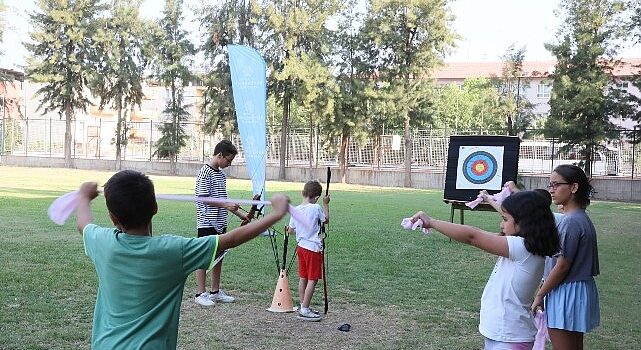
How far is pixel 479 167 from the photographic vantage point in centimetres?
1295

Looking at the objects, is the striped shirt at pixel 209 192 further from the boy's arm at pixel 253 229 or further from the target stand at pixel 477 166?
the target stand at pixel 477 166

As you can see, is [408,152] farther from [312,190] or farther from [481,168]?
[312,190]

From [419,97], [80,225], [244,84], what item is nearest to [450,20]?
[419,97]

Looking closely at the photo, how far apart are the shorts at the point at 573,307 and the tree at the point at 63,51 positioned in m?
41.5

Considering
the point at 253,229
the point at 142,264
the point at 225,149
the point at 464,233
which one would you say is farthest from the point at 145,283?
the point at 225,149

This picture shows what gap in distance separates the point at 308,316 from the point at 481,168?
7817 millimetres

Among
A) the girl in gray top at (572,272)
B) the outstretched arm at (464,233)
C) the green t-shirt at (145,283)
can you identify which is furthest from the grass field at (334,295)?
the green t-shirt at (145,283)

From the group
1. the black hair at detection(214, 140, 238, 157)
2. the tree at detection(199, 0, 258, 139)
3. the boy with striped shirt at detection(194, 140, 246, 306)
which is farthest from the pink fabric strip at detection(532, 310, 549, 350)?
the tree at detection(199, 0, 258, 139)

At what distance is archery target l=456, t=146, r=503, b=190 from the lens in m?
12.8

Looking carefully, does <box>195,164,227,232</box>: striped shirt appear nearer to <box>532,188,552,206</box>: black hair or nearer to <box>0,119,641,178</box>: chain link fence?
<box>532,188,552,206</box>: black hair

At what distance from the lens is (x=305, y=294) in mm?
6012

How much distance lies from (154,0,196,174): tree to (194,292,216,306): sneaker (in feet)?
114

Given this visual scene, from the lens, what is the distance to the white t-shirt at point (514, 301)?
2994mm

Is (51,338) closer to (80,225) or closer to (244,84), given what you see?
(80,225)
